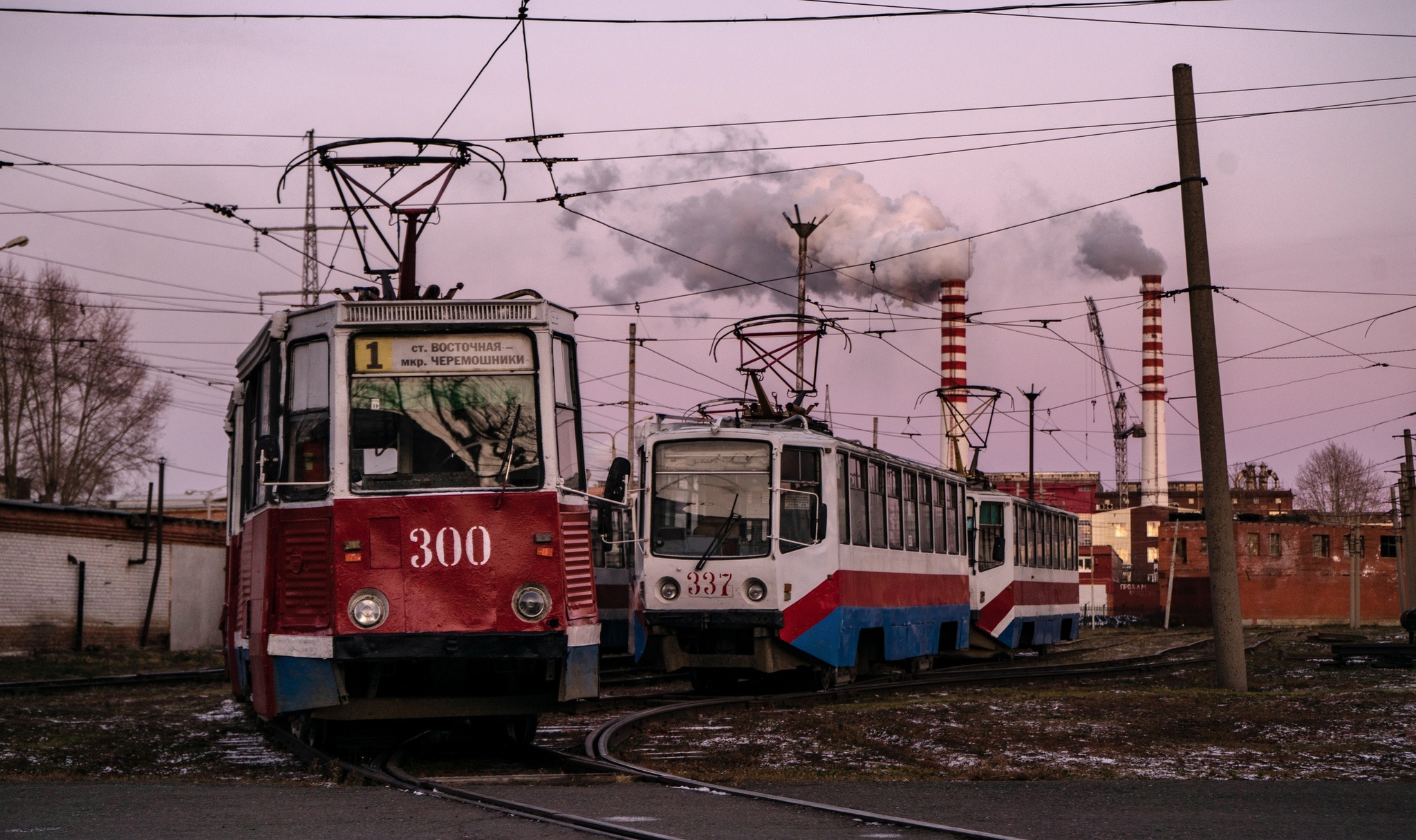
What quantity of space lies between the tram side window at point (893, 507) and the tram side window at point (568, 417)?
9.44m

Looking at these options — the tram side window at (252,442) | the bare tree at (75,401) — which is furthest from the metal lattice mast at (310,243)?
the tram side window at (252,442)

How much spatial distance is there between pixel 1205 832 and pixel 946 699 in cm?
908

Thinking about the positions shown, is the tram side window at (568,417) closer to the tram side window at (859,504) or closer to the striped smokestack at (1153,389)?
the tram side window at (859,504)

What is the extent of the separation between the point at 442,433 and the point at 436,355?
0.51 meters

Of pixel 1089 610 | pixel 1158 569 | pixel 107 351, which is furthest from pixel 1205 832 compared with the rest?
pixel 1158 569

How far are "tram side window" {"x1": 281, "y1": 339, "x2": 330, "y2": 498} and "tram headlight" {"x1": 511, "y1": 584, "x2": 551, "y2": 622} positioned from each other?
139cm

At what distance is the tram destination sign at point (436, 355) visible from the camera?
10070 mm

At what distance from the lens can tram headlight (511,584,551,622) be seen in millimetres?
9828

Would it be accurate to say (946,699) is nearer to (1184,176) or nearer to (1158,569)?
(1184,176)

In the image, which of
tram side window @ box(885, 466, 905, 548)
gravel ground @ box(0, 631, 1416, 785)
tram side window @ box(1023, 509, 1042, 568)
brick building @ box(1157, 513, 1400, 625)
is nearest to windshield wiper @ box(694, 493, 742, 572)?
gravel ground @ box(0, 631, 1416, 785)

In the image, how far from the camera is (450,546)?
32.2 ft

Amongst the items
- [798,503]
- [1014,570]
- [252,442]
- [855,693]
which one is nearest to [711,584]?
[798,503]

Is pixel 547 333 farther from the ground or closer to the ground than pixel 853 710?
farther from the ground

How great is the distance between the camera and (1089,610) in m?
57.2
